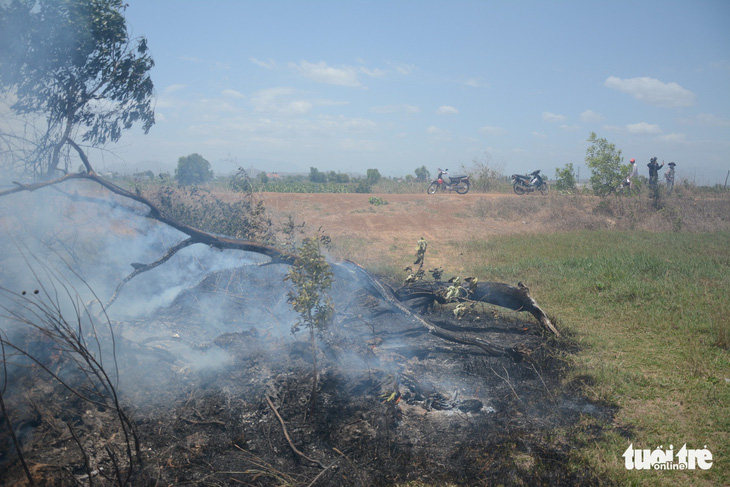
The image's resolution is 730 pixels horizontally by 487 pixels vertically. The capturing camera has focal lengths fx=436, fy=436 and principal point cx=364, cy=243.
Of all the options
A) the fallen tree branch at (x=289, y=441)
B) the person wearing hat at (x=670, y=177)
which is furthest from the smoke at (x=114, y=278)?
the person wearing hat at (x=670, y=177)

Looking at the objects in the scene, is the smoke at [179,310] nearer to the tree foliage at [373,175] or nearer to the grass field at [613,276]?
the grass field at [613,276]

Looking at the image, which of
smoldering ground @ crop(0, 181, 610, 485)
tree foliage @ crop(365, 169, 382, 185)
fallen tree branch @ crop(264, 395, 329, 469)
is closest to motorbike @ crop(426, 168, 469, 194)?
tree foliage @ crop(365, 169, 382, 185)

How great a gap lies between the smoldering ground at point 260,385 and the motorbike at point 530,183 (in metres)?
15.7

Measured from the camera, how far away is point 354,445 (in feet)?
11.9

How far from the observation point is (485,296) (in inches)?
244

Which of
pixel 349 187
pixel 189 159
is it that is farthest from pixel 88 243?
pixel 349 187

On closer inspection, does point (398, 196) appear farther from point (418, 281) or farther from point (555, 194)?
point (418, 281)

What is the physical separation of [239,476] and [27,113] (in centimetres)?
616

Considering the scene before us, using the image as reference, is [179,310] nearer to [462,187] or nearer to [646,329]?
[646,329]

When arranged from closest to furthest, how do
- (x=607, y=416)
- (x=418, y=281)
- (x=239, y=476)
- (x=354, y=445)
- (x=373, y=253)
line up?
(x=239, y=476)
(x=354, y=445)
(x=607, y=416)
(x=418, y=281)
(x=373, y=253)

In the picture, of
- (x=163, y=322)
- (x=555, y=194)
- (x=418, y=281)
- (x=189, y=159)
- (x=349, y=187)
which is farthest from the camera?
(x=349, y=187)

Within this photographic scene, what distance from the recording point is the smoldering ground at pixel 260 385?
333 cm

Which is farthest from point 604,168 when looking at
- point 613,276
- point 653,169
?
point 613,276

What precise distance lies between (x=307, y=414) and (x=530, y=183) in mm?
19473
